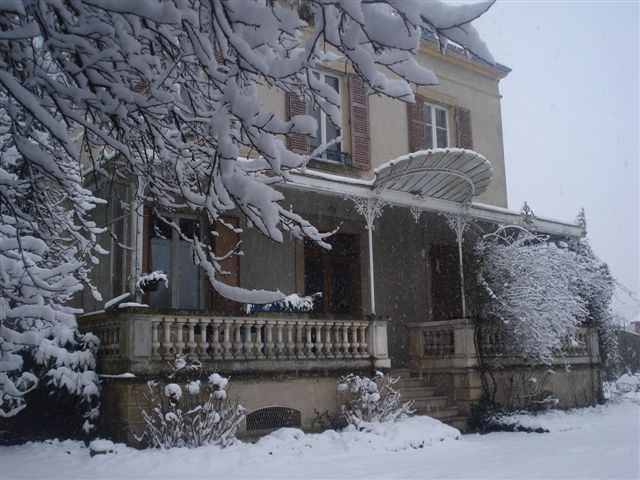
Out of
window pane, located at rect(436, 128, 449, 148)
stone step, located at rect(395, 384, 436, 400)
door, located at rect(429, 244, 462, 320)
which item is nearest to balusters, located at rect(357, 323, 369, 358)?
stone step, located at rect(395, 384, 436, 400)

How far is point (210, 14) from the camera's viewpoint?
3.38 meters

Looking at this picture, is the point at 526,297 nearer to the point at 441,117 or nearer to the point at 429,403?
the point at 429,403

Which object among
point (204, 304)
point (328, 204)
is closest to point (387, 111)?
point (328, 204)

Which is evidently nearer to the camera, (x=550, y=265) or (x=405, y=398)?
(x=405, y=398)

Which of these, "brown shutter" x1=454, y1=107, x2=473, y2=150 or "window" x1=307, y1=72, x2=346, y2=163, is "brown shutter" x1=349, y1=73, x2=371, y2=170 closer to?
"window" x1=307, y1=72, x2=346, y2=163

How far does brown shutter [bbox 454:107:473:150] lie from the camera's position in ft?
50.1

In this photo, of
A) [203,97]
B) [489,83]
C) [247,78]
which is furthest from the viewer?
[489,83]

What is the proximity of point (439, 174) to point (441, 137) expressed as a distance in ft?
14.4

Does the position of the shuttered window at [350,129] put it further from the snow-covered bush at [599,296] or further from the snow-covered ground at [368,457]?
the snow-covered ground at [368,457]

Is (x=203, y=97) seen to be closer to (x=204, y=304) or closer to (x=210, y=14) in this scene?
(x=210, y=14)

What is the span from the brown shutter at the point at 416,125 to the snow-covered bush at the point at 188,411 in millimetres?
Result: 7879

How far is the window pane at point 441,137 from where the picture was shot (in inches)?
602

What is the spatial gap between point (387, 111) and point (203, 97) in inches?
391

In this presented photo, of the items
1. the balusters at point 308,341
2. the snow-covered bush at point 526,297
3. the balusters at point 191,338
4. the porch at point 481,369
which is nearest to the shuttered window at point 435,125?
the snow-covered bush at point 526,297
